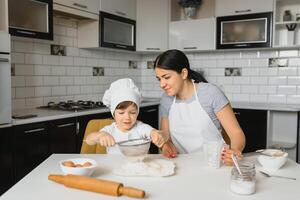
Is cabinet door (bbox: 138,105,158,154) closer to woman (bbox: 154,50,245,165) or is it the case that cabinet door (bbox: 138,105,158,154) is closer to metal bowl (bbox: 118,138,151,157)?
woman (bbox: 154,50,245,165)

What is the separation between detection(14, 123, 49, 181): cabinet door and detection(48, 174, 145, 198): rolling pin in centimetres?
135

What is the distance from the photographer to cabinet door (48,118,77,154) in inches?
104

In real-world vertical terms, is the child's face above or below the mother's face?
below

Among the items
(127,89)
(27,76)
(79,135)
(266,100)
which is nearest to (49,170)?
(127,89)

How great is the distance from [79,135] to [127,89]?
4.43 ft

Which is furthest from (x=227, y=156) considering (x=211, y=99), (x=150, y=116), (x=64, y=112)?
(x=150, y=116)

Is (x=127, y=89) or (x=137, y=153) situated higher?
(x=127, y=89)

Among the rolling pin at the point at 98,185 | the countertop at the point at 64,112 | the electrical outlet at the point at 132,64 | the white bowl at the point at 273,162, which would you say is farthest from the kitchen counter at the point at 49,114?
the white bowl at the point at 273,162

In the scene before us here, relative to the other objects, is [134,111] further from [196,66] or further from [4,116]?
[196,66]

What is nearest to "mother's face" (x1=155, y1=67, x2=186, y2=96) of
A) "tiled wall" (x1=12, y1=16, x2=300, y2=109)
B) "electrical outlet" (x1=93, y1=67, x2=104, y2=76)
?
"tiled wall" (x1=12, y1=16, x2=300, y2=109)

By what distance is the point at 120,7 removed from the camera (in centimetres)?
381

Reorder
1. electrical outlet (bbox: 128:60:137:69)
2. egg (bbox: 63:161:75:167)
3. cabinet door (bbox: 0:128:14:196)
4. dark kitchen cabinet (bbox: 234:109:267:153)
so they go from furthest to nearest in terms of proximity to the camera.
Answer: electrical outlet (bbox: 128:60:137:69) → dark kitchen cabinet (bbox: 234:109:267:153) → cabinet door (bbox: 0:128:14:196) → egg (bbox: 63:161:75:167)

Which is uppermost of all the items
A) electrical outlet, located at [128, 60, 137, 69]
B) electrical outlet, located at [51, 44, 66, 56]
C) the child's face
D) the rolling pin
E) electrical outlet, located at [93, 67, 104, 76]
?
electrical outlet, located at [51, 44, 66, 56]

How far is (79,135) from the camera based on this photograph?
2896 mm
